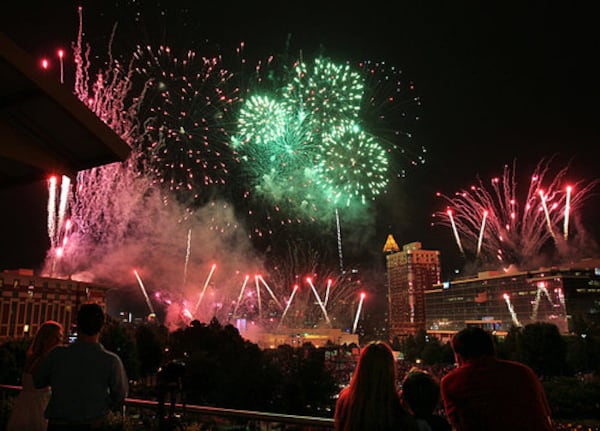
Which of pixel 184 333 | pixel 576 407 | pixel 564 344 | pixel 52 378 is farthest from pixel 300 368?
pixel 52 378

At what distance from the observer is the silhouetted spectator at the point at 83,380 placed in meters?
3.19

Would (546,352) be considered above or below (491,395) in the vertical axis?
below

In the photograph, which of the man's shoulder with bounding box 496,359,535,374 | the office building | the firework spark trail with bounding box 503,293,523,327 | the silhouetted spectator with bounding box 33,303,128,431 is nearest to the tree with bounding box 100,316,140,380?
the office building

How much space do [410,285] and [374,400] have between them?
4518 inches

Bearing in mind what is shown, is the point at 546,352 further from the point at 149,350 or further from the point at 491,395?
the point at 491,395

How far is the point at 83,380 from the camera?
3.20 meters

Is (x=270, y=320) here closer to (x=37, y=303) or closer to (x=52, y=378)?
(x=37, y=303)

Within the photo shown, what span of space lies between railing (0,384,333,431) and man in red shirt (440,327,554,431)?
1607 mm

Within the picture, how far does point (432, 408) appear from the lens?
2955mm

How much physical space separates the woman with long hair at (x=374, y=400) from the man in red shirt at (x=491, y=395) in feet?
1.51

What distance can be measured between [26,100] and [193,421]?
4.00m

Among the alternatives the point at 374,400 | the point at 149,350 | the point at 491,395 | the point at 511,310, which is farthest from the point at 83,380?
A: the point at 511,310

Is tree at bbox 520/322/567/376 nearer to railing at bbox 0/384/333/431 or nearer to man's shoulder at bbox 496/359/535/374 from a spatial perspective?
railing at bbox 0/384/333/431

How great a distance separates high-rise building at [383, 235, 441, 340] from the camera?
111125 mm
